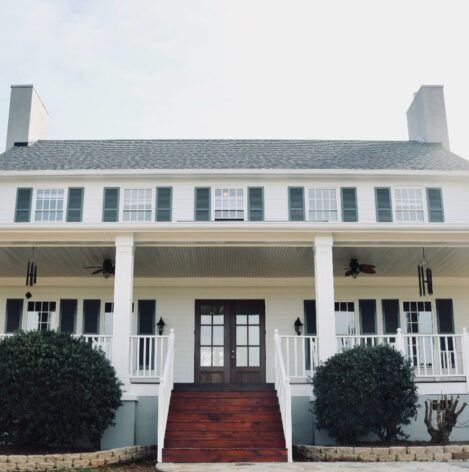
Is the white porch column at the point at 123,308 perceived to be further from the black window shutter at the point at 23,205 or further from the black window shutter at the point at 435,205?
the black window shutter at the point at 435,205

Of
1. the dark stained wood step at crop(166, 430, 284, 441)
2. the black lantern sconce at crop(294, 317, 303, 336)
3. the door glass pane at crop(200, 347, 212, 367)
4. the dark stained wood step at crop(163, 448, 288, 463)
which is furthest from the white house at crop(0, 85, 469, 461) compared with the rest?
the dark stained wood step at crop(163, 448, 288, 463)

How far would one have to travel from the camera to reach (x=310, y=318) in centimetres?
1454

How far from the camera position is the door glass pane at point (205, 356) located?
14.2 m

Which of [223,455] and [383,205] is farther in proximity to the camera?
[383,205]

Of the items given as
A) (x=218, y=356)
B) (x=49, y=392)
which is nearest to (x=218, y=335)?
(x=218, y=356)

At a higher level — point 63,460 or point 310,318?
point 310,318

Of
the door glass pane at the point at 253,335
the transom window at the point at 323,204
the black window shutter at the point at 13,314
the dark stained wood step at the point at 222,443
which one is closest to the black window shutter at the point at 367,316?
the transom window at the point at 323,204

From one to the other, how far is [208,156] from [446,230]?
774cm

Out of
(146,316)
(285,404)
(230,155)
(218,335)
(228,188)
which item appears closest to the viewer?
(285,404)

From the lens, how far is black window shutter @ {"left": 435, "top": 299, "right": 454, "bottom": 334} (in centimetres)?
1461

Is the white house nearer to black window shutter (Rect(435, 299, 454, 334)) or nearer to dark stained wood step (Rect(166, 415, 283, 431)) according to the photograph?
black window shutter (Rect(435, 299, 454, 334))

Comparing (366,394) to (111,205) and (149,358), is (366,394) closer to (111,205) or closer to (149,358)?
(149,358)

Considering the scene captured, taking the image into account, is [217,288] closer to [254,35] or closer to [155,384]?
[155,384]

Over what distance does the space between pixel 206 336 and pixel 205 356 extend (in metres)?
0.46
